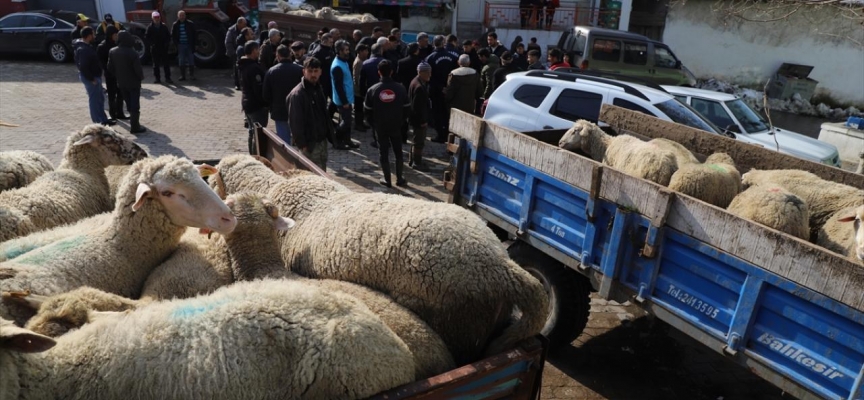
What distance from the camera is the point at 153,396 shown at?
2.21 meters

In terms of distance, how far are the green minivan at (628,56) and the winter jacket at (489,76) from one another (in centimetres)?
360

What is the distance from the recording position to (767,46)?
61.1 ft

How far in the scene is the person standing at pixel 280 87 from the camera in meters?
8.18

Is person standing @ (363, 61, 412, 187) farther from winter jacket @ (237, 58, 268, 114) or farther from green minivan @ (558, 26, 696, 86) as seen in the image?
green minivan @ (558, 26, 696, 86)

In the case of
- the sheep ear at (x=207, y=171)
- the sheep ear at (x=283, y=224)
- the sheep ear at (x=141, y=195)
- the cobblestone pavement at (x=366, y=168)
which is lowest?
the cobblestone pavement at (x=366, y=168)

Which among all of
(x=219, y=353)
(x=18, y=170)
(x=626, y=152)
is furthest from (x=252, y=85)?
(x=219, y=353)

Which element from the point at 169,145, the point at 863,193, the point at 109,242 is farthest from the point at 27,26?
the point at 863,193

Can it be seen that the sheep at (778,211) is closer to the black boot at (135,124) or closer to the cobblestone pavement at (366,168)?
the cobblestone pavement at (366,168)

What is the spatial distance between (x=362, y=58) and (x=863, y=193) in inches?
346

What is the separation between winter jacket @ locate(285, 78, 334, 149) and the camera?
7320 mm

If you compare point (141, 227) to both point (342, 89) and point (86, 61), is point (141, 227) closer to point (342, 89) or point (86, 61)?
point (342, 89)

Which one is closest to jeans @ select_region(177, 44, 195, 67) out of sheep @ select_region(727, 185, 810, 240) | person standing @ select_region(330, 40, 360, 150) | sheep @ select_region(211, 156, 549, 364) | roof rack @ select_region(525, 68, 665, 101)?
person standing @ select_region(330, 40, 360, 150)

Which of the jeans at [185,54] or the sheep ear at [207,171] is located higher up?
the sheep ear at [207,171]

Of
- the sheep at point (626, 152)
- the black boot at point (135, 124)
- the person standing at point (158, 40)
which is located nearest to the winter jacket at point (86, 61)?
the black boot at point (135, 124)
